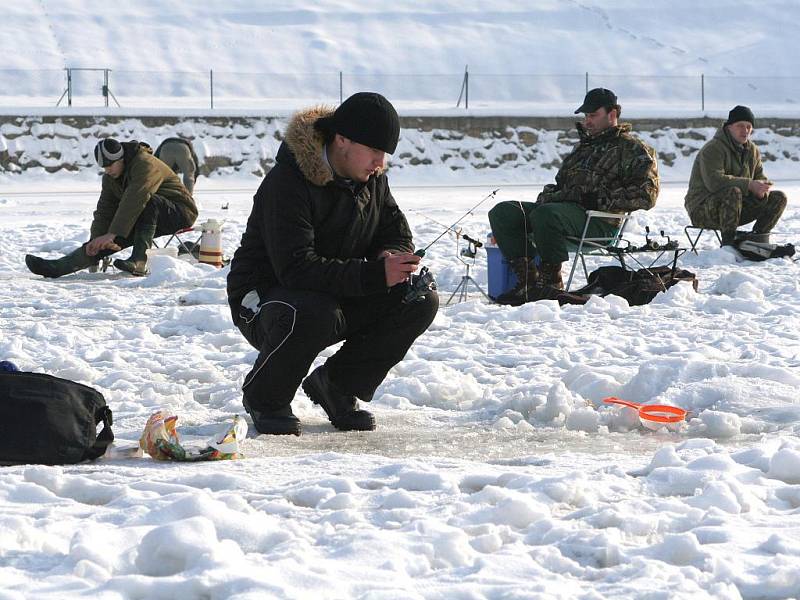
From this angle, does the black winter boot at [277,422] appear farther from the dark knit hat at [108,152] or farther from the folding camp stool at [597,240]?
the dark knit hat at [108,152]

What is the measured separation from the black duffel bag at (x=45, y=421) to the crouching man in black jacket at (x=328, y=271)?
0.65 meters

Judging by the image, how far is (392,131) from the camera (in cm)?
425

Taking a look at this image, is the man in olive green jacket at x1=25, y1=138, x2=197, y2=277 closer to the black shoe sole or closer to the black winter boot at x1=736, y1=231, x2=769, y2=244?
the black winter boot at x1=736, y1=231, x2=769, y2=244

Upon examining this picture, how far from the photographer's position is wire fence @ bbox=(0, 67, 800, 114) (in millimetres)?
35938

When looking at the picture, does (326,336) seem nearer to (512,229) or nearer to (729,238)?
(512,229)

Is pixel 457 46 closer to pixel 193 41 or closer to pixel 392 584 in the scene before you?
pixel 193 41

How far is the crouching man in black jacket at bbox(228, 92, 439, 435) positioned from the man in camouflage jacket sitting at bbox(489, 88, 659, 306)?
2982mm

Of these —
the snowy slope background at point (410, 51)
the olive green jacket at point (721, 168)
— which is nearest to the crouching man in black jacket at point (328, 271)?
the olive green jacket at point (721, 168)

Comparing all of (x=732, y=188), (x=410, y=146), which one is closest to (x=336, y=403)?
(x=732, y=188)

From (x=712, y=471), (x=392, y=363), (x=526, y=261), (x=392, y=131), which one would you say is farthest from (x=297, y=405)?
(x=526, y=261)

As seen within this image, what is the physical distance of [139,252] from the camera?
9023mm

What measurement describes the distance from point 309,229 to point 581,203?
369cm

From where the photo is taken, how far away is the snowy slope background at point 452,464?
2.76 m

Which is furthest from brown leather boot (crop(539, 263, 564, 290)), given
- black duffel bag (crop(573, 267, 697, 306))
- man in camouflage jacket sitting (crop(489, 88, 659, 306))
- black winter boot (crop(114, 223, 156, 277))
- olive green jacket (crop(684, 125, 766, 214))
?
black winter boot (crop(114, 223, 156, 277))
